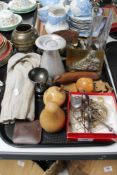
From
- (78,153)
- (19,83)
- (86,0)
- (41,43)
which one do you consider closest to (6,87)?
(19,83)

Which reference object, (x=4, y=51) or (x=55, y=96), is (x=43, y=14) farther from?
(x=55, y=96)

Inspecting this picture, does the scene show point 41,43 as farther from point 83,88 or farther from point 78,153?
point 78,153

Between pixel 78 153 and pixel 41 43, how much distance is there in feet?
1.02

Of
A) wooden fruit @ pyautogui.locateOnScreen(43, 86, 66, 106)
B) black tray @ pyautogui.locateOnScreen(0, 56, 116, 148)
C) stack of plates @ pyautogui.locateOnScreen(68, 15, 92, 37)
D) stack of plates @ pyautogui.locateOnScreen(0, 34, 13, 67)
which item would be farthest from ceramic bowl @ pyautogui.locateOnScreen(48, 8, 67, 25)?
black tray @ pyautogui.locateOnScreen(0, 56, 116, 148)

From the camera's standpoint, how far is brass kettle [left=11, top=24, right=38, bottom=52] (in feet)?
2.68

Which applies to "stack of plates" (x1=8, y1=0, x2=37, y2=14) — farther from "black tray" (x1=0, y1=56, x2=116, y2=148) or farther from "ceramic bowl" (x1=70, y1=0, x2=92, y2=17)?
"black tray" (x1=0, y1=56, x2=116, y2=148)

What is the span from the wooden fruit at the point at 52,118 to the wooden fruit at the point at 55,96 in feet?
0.17

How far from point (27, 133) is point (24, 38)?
1.11 feet

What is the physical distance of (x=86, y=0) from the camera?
3.14 ft

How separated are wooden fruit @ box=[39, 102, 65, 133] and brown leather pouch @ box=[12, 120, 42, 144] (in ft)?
0.07

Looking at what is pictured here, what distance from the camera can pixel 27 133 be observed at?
24.0 inches

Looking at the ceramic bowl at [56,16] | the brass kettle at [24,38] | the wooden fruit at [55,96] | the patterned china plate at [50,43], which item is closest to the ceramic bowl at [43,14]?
the ceramic bowl at [56,16]

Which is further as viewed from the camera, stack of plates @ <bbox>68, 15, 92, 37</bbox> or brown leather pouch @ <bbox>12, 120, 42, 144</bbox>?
stack of plates @ <bbox>68, 15, 92, 37</bbox>

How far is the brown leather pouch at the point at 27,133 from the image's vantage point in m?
0.60
